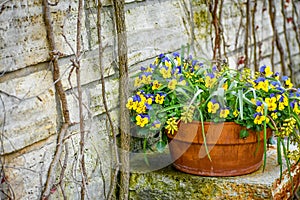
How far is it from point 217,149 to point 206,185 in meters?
0.16

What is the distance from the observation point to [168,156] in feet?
8.47

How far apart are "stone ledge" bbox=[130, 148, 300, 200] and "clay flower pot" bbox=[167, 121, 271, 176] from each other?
39mm

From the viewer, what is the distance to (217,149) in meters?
2.30

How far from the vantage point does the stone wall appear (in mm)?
1892

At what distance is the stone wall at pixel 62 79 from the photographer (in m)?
1.89

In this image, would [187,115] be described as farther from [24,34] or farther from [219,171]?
[24,34]

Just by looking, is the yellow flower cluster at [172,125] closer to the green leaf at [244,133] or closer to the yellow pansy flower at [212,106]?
the yellow pansy flower at [212,106]

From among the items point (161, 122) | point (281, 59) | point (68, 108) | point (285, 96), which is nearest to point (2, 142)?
point (68, 108)

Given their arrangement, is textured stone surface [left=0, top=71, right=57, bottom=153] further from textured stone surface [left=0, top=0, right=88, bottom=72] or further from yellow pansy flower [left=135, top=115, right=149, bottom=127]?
yellow pansy flower [left=135, top=115, right=149, bottom=127]

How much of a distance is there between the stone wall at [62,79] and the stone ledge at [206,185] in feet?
0.56

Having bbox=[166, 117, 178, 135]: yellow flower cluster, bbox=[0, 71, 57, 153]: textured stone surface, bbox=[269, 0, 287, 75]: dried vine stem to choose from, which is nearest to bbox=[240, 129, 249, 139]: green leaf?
bbox=[166, 117, 178, 135]: yellow flower cluster

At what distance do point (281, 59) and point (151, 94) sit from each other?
80.0 inches

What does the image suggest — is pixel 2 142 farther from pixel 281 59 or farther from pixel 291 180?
pixel 281 59

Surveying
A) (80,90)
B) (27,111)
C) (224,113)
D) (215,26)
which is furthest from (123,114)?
(215,26)
